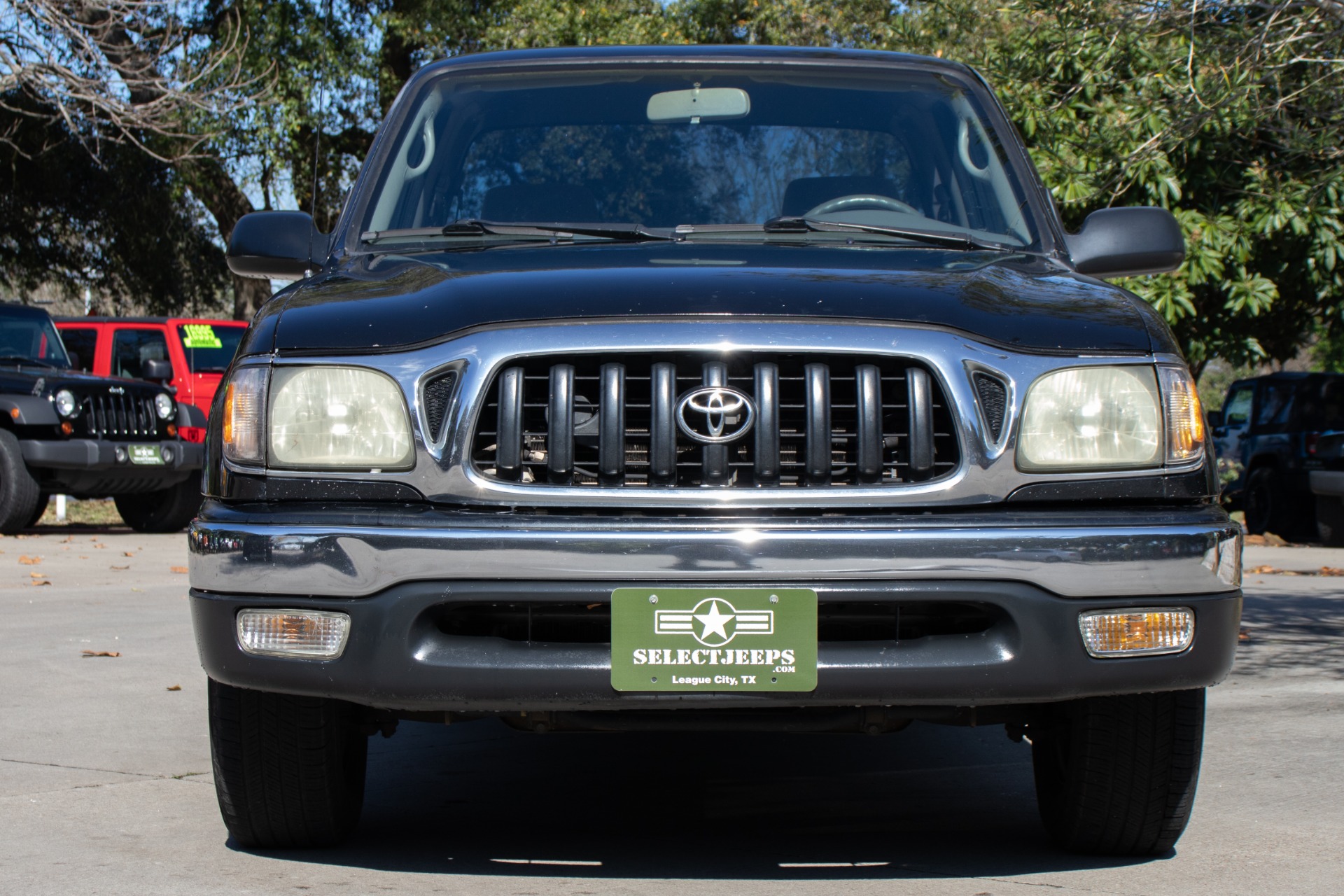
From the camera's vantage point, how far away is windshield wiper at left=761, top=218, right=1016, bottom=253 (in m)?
4.03

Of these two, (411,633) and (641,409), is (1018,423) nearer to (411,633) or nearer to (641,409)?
(641,409)

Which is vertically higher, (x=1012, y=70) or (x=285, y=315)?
(x=1012, y=70)

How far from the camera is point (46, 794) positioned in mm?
4270

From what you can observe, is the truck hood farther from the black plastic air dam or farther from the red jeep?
the red jeep

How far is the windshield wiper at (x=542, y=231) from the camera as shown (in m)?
3.98

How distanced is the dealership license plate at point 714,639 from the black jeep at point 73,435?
11.3 meters

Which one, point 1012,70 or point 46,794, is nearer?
point 46,794

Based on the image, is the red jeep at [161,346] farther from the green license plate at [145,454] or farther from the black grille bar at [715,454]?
the black grille bar at [715,454]

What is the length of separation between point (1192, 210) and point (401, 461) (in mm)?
12433

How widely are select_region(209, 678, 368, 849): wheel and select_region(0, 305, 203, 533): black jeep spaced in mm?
10553

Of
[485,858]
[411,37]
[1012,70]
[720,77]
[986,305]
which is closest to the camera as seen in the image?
[986,305]

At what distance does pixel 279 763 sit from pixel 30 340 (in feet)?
39.2

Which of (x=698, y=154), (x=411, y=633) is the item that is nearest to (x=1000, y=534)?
(x=411, y=633)

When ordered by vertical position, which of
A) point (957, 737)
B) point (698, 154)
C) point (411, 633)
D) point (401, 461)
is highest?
point (698, 154)
